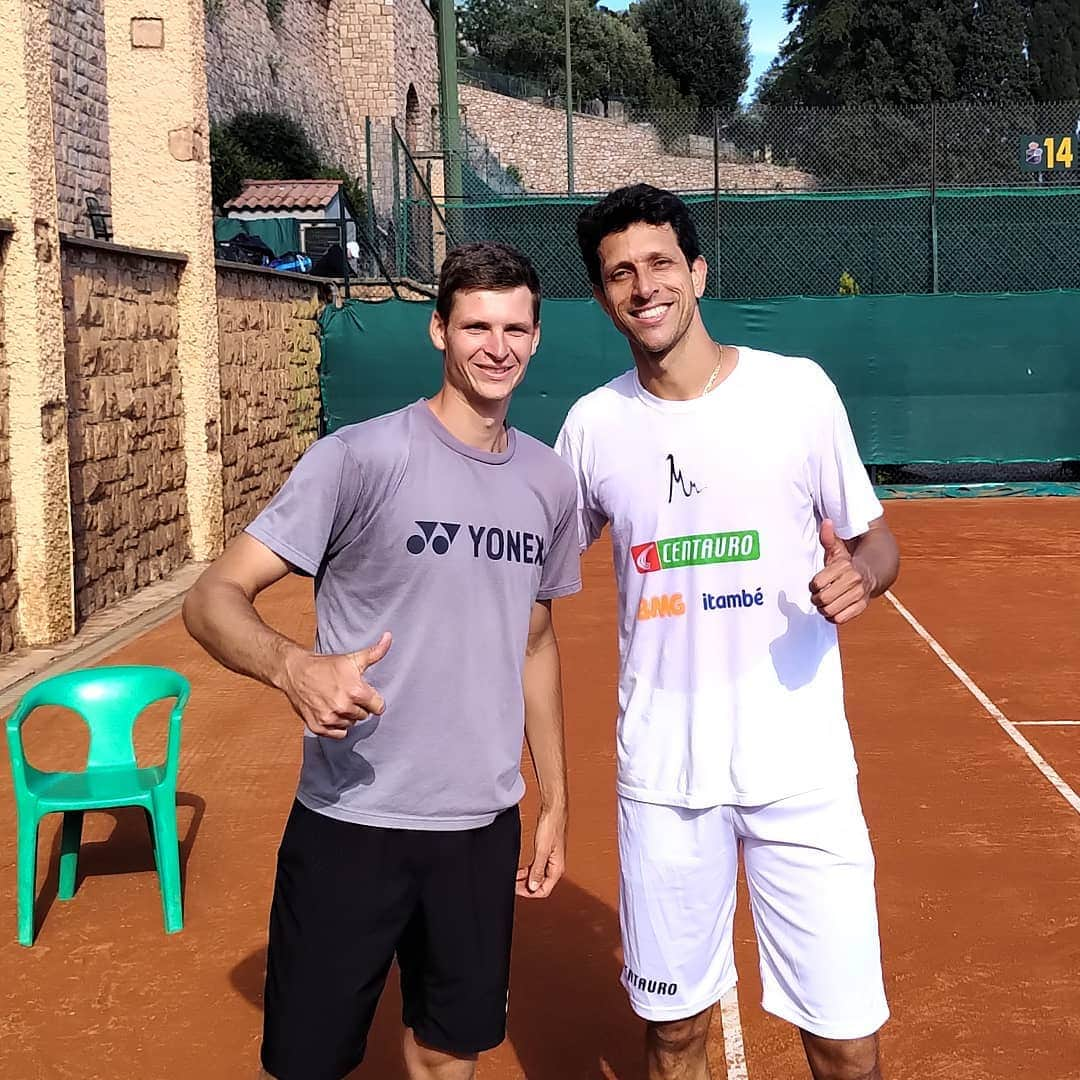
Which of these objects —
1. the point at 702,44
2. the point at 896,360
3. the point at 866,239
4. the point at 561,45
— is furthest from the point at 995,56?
the point at 896,360

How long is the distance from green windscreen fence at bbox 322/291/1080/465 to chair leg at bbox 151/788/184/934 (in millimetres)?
11560

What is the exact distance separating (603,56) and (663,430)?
64002 millimetres

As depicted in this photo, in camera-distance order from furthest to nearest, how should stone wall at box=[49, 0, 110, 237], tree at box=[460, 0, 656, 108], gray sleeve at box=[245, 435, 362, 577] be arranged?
A: tree at box=[460, 0, 656, 108], stone wall at box=[49, 0, 110, 237], gray sleeve at box=[245, 435, 362, 577]

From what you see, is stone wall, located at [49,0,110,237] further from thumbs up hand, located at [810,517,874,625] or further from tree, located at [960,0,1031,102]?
tree, located at [960,0,1031,102]

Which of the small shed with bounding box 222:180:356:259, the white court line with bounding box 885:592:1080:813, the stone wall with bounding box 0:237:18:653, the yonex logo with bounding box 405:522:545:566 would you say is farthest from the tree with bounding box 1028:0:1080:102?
the yonex logo with bounding box 405:522:545:566

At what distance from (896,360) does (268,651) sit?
1479 centimetres

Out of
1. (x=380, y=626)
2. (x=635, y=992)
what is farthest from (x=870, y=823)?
(x=380, y=626)

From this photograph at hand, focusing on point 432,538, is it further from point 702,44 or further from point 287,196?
point 702,44

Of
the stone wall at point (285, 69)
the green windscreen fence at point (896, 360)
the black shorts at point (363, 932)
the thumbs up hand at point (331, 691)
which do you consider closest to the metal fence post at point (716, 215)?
the green windscreen fence at point (896, 360)

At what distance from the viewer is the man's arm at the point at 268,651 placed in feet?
7.09

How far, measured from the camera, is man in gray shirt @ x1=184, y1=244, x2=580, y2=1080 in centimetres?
261

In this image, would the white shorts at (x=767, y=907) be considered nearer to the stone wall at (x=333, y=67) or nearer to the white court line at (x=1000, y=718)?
the white court line at (x=1000, y=718)

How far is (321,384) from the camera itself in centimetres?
1673

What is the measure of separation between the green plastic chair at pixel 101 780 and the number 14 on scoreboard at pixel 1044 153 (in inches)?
747
